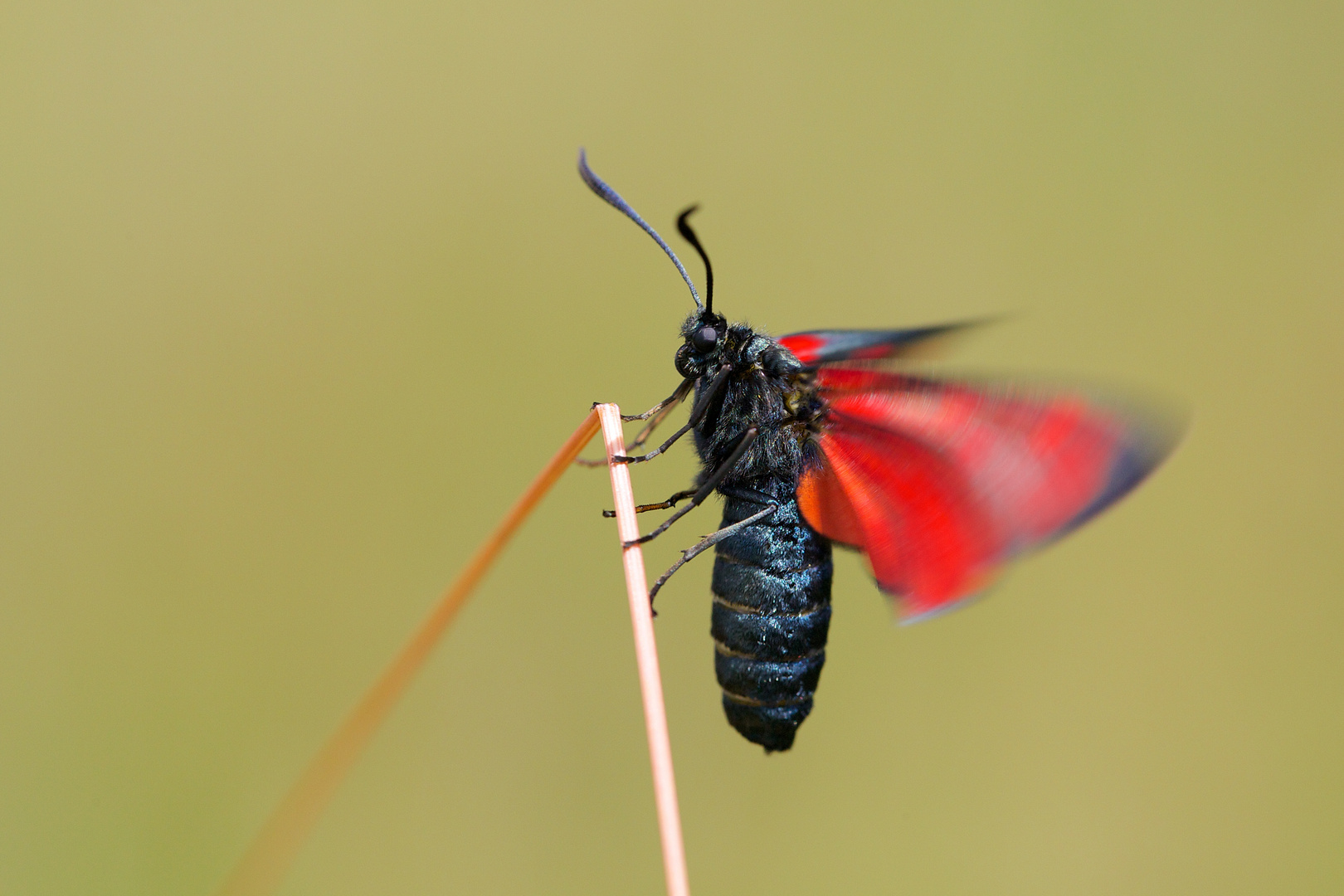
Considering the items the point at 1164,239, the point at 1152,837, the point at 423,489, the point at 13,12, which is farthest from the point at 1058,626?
the point at 13,12

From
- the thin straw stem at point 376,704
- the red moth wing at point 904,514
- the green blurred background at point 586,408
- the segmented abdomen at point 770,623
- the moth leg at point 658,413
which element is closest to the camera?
the thin straw stem at point 376,704

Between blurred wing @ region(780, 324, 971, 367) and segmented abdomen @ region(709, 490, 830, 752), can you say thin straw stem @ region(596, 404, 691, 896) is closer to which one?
segmented abdomen @ region(709, 490, 830, 752)

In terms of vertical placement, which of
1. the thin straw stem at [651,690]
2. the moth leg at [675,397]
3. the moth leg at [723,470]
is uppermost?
the moth leg at [675,397]

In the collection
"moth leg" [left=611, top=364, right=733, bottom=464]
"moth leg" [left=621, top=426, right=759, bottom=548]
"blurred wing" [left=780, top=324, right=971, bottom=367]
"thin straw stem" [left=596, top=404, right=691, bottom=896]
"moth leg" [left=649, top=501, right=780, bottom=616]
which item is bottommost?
"thin straw stem" [left=596, top=404, right=691, bottom=896]

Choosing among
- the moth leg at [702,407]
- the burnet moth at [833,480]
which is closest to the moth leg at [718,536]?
the burnet moth at [833,480]

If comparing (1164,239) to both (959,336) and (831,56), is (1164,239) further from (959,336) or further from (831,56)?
(959,336)

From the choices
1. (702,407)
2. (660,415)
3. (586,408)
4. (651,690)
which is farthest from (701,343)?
(586,408)

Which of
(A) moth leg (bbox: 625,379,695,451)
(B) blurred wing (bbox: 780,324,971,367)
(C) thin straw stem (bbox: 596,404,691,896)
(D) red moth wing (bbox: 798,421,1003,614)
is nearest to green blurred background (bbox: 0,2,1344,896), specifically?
(A) moth leg (bbox: 625,379,695,451)

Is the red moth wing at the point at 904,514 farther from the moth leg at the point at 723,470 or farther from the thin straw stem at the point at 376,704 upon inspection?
the thin straw stem at the point at 376,704
